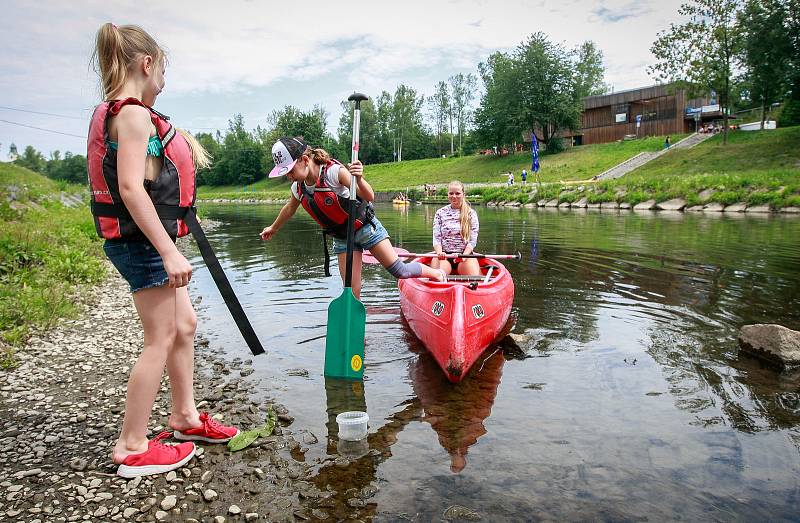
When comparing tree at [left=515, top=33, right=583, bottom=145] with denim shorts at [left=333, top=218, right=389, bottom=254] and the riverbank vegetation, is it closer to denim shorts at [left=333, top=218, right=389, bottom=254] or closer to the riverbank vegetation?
the riverbank vegetation

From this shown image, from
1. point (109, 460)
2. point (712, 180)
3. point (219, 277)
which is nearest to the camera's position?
point (109, 460)

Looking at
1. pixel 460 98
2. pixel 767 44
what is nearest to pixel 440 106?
pixel 460 98

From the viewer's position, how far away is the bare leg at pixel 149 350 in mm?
2889

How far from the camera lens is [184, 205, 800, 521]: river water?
3.12m

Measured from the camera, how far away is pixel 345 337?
466cm

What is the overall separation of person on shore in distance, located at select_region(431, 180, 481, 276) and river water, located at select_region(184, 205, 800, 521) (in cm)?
101

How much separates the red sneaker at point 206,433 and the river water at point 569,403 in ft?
1.77

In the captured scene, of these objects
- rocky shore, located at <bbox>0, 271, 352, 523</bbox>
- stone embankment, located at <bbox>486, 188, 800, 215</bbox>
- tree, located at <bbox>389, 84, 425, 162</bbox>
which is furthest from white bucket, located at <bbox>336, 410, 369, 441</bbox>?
tree, located at <bbox>389, 84, 425, 162</bbox>

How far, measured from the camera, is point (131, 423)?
9.72 feet

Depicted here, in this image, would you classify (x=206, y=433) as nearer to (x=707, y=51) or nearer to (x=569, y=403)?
(x=569, y=403)

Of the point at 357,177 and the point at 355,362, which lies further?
the point at 355,362

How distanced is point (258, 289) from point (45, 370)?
4687 millimetres

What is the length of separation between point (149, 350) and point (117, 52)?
156 centimetres

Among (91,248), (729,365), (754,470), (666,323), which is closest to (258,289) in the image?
(91,248)
